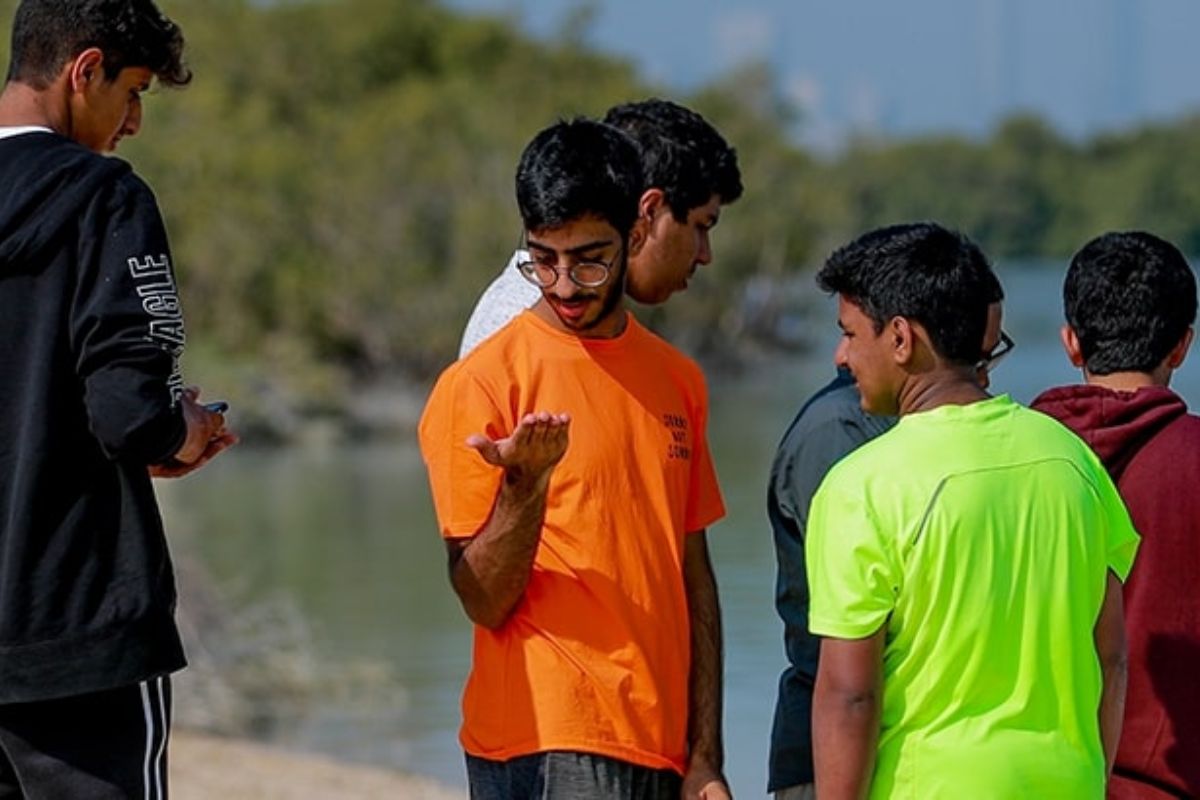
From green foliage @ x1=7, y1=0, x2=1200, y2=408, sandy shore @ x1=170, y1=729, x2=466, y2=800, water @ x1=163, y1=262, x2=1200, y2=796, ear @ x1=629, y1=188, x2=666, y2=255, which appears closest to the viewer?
ear @ x1=629, y1=188, x2=666, y2=255

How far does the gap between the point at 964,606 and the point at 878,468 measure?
21 centimetres

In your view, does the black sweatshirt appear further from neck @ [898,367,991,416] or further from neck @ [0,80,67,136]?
neck @ [898,367,991,416]

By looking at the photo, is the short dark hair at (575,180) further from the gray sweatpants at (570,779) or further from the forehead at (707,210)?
the gray sweatpants at (570,779)

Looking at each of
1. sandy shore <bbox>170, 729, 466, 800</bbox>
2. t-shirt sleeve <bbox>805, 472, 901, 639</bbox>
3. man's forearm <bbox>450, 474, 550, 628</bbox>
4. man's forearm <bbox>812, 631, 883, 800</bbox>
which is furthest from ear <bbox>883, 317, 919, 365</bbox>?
sandy shore <bbox>170, 729, 466, 800</bbox>

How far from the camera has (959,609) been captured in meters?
3.08

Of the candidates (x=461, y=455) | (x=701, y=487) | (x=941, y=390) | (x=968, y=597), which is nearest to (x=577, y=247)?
(x=461, y=455)

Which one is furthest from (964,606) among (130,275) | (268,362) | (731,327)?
(731,327)

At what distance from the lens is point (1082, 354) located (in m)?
3.72

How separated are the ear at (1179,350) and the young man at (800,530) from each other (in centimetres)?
45

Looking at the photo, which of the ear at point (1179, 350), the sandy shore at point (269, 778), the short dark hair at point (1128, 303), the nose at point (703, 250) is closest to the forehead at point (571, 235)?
the nose at point (703, 250)

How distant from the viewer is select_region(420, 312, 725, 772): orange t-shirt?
3.38m

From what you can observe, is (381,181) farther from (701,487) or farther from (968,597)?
(968,597)

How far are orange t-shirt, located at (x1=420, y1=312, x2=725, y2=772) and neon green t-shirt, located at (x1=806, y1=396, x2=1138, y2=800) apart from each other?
15.2 inches

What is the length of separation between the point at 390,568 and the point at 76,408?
51.4 ft
